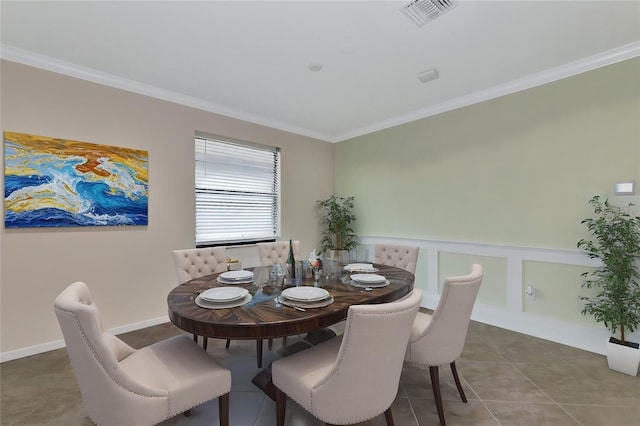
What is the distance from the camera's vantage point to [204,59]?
105 inches

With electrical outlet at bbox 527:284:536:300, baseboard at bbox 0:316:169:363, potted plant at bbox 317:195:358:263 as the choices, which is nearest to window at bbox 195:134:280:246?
potted plant at bbox 317:195:358:263

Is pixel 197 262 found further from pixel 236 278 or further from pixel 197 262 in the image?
pixel 236 278

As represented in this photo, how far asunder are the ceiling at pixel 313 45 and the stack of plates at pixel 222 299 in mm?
1968

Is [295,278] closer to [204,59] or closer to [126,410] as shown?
[126,410]

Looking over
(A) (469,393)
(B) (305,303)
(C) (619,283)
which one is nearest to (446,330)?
(A) (469,393)

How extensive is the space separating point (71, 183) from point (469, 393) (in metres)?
3.92

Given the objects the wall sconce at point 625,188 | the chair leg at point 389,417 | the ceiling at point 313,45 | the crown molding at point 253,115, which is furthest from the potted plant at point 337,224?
the chair leg at point 389,417

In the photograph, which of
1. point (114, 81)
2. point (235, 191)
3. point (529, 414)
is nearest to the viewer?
point (529, 414)

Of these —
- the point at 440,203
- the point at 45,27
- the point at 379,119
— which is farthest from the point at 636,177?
the point at 45,27

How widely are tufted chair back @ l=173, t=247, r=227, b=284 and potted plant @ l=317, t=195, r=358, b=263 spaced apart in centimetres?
215

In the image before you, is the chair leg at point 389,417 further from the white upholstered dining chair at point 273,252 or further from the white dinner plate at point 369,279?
the white upholstered dining chair at point 273,252

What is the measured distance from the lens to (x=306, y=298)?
64.8 inches

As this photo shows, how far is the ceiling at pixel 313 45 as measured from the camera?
6.72 ft

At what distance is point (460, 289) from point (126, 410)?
1.74 m
